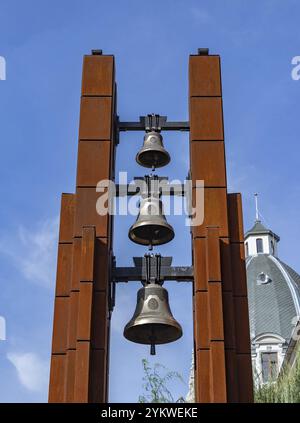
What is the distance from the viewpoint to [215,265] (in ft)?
30.6

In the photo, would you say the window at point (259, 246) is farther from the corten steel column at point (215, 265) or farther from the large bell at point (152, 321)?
the large bell at point (152, 321)

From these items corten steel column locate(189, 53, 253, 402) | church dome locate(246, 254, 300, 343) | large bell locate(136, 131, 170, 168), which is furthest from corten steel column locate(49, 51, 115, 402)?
church dome locate(246, 254, 300, 343)

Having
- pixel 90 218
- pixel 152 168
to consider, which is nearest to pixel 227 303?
pixel 90 218

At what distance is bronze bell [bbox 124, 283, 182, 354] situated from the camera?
9680 millimetres

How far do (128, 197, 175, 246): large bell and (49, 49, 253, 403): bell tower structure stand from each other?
1 centimetres

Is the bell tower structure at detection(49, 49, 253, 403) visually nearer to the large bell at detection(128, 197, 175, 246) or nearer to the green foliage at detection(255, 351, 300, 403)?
the large bell at detection(128, 197, 175, 246)

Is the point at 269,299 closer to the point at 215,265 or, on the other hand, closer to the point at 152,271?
the point at 152,271

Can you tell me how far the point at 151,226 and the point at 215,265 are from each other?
1.29m

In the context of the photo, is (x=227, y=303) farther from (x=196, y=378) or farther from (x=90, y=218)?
(x=90, y=218)

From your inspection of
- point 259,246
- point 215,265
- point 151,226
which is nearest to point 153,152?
point 151,226

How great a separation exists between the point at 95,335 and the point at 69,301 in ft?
1.80

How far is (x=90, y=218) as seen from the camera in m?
9.73

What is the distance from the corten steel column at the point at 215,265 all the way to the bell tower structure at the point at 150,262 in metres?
0.01

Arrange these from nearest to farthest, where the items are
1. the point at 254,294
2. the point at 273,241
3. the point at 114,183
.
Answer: the point at 114,183 → the point at 254,294 → the point at 273,241
